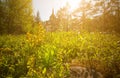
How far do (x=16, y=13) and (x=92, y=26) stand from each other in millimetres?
9788

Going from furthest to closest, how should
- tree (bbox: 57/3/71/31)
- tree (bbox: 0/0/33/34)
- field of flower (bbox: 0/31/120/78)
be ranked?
tree (bbox: 57/3/71/31) < tree (bbox: 0/0/33/34) < field of flower (bbox: 0/31/120/78)

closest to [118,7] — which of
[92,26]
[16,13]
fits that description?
[92,26]

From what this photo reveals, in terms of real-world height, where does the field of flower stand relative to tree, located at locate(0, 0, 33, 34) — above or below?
below

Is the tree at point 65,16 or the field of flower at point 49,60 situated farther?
the tree at point 65,16

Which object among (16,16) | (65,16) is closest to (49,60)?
(16,16)

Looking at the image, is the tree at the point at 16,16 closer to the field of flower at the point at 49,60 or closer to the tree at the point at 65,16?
the field of flower at the point at 49,60

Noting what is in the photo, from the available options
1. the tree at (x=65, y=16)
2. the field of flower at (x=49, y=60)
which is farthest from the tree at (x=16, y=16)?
the tree at (x=65, y=16)

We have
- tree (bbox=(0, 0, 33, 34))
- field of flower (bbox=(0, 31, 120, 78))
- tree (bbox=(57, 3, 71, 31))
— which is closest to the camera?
field of flower (bbox=(0, 31, 120, 78))

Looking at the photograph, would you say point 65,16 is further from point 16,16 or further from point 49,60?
point 49,60

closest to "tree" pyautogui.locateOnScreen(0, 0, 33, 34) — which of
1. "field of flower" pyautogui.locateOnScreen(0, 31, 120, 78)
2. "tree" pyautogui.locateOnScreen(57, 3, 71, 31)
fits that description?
"field of flower" pyautogui.locateOnScreen(0, 31, 120, 78)

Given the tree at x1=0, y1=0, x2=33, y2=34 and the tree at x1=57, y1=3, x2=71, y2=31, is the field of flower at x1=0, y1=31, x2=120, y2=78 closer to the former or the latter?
the tree at x1=0, y1=0, x2=33, y2=34

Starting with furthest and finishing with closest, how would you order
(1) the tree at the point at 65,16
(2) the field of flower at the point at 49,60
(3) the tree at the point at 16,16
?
1. (1) the tree at the point at 65,16
2. (3) the tree at the point at 16,16
3. (2) the field of flower at the point at 49,60

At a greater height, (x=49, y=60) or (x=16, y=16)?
(x=16, y=16)

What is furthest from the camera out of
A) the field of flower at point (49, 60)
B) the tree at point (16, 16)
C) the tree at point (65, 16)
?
the tree at point (65, 16)
